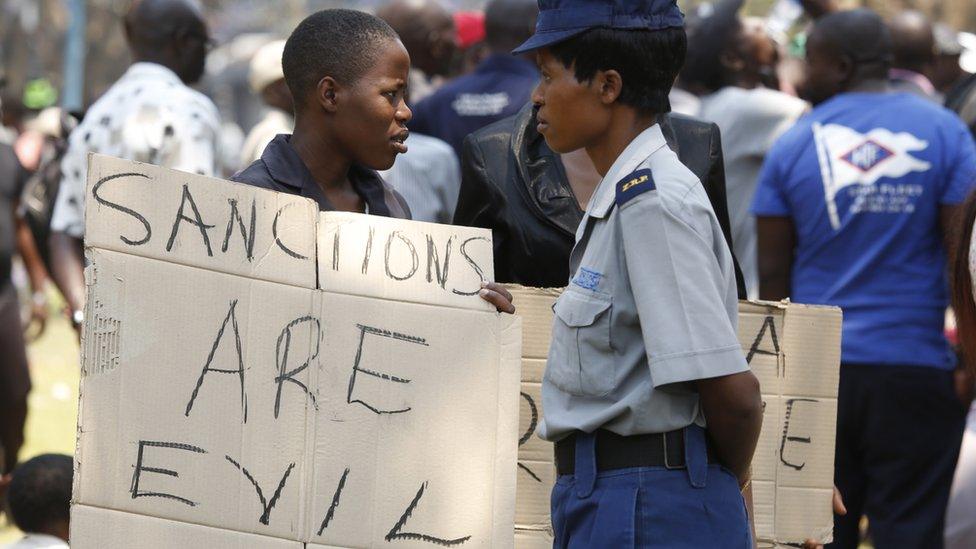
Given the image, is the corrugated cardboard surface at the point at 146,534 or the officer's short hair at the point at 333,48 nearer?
the corrugated cardboard surface at the point at 146,534

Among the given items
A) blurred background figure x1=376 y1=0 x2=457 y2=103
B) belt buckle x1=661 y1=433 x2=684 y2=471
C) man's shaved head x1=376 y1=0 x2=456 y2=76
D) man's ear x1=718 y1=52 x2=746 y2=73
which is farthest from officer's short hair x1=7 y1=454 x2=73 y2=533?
man's ear x1=718 y1=52 x2=746 y2=73

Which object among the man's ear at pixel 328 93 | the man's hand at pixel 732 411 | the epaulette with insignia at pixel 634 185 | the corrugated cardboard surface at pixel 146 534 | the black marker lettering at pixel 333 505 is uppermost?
the man's ear at pixel 328 93

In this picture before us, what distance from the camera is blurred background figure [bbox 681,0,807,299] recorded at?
21.5 feet

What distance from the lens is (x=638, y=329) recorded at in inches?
118

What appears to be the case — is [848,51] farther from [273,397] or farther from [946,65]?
[946,65]

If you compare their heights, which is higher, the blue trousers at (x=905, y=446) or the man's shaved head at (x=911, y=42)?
the man's shaved head at (x=911, y=42)

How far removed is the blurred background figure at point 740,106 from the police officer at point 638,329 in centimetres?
287

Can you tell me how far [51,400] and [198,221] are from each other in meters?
8.43

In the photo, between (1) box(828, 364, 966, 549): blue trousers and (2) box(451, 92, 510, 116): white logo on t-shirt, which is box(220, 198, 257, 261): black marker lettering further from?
(2) box(451, 92, 510, 116): white logo on t-shirt

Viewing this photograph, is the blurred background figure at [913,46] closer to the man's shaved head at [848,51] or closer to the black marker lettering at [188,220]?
the man's shaved head at [848,51]

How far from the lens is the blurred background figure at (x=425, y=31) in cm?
805

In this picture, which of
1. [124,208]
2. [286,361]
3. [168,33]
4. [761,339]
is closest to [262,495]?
[286,361]

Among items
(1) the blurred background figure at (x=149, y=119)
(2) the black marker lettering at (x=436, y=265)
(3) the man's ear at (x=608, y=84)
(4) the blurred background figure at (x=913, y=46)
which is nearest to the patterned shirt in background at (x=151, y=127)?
(1) the blurred background figure at (x=149, y=119)

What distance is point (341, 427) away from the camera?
10.1ft
